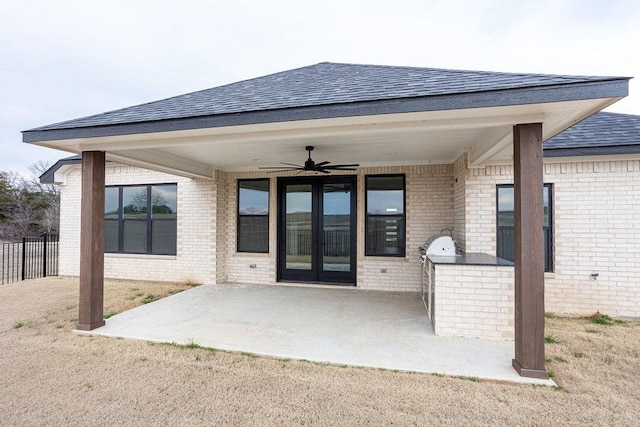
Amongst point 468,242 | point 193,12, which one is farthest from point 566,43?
point 193,12

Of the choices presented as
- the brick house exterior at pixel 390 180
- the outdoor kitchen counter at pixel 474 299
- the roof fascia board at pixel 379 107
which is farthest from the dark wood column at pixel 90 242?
the outdoor kitchen counter at pixel 474 299

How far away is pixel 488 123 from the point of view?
3.18 meters

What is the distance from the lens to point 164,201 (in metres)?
7.82

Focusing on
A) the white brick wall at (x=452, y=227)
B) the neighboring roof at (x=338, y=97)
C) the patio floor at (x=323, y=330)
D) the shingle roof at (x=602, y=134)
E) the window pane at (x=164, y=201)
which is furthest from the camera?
the window pane at (x=164, y=201)

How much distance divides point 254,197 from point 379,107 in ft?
16.7

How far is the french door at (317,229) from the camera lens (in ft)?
22.8

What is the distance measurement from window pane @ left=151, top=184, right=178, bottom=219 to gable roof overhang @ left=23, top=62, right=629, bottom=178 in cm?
216

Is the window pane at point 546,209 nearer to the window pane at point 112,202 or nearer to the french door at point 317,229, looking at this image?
the french door at point 317,229

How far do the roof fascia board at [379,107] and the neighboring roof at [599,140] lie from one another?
9.24 feet

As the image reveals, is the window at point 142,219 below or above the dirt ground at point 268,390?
above

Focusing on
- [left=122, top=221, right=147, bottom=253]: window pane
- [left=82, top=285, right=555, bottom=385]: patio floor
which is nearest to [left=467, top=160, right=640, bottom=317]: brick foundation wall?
[left=82, top=285, right=555, bottom=385]: patio floor

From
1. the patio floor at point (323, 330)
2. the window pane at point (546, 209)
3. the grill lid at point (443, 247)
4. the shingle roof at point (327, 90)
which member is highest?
the shingle roof at point (327, 90)

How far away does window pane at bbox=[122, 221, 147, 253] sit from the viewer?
789 cm

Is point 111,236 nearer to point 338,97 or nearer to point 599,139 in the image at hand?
point 338,97
